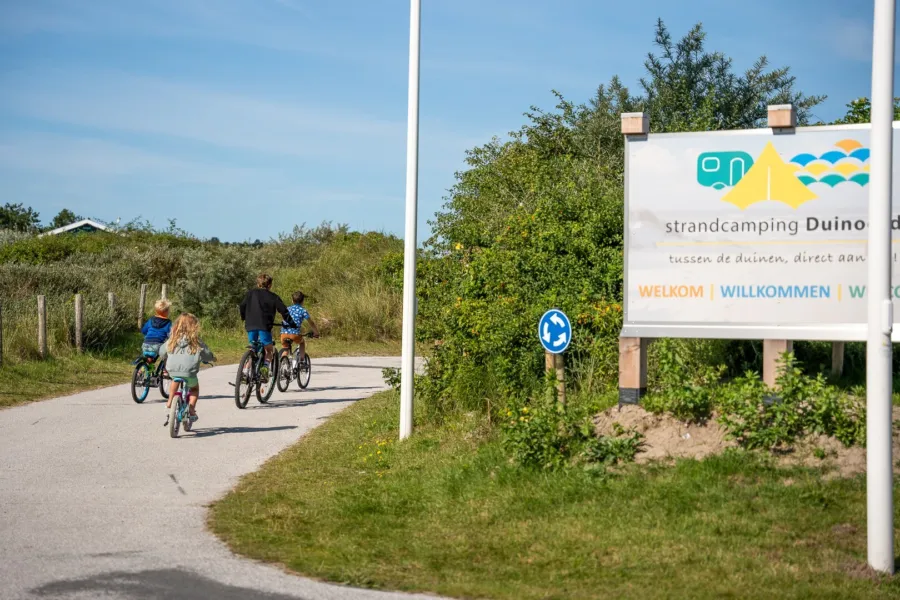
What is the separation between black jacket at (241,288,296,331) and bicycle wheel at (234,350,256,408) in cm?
46

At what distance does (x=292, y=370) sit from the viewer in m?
17.7

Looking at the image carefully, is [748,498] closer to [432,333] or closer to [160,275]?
[432,333]

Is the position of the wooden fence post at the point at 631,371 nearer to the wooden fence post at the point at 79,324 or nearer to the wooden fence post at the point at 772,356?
the wooden fence post at the point at 772,356

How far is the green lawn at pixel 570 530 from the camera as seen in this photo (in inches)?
241

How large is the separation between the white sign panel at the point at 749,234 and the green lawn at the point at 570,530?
176 cm

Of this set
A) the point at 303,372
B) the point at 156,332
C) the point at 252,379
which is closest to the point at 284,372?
the point at 303,372

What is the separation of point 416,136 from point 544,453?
4.06 metres

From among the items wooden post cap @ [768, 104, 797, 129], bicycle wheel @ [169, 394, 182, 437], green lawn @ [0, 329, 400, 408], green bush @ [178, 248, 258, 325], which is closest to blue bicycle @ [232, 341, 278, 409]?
bicycle wheel @ [169, 394, 182, 437]

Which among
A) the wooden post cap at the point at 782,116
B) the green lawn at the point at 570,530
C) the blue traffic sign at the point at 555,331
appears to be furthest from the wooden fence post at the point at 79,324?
the wooden post cap at the point at 782,116

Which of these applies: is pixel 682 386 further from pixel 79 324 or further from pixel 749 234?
pixel 79 324

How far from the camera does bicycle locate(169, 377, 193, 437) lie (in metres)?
12.2

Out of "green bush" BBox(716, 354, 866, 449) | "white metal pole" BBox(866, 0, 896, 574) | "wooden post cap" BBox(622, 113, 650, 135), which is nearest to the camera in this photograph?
"white metal pole" BBox(866, 0, 896, 574)

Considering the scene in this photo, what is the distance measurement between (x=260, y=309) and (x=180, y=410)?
3.18 meters

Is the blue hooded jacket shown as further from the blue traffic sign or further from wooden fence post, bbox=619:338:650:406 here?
wooden fence post, bbox=619:338:650:406
